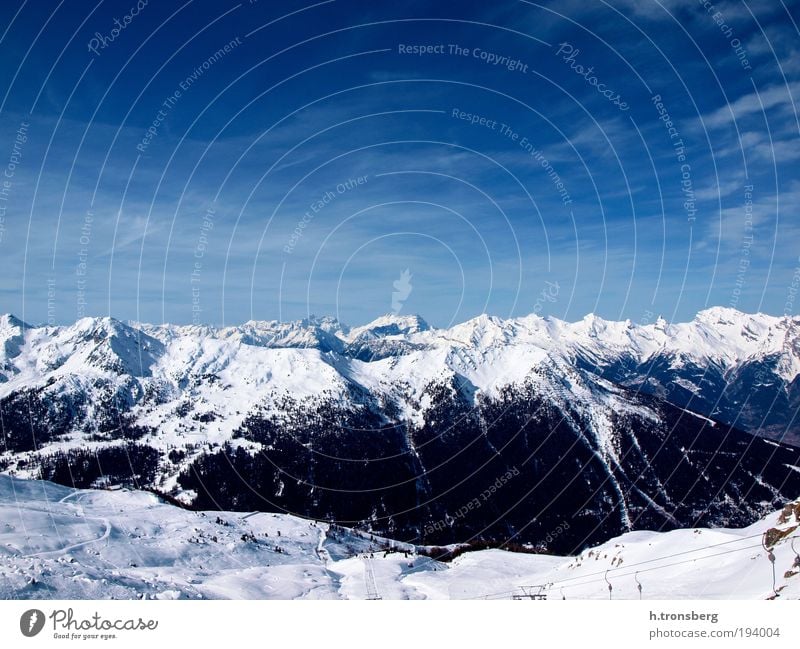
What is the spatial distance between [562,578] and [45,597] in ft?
67.4

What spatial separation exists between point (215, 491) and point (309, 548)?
14391 cm

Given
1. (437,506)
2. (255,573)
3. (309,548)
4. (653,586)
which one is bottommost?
(437,506)

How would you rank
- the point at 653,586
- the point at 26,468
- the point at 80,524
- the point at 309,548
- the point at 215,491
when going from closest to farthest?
the point at 653,586
the point at 80,524
the point at 309,548
the point at 215,491
the point at 26,468

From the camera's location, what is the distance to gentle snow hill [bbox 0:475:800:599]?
1723 centimetres

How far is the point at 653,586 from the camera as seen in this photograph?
18672 millimetres

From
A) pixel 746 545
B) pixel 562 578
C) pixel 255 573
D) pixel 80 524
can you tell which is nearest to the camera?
pixel 746 545

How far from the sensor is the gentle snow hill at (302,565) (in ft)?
56.5

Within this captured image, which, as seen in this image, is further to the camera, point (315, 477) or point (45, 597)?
point (315, 477)

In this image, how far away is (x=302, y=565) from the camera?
3241 centimetres
